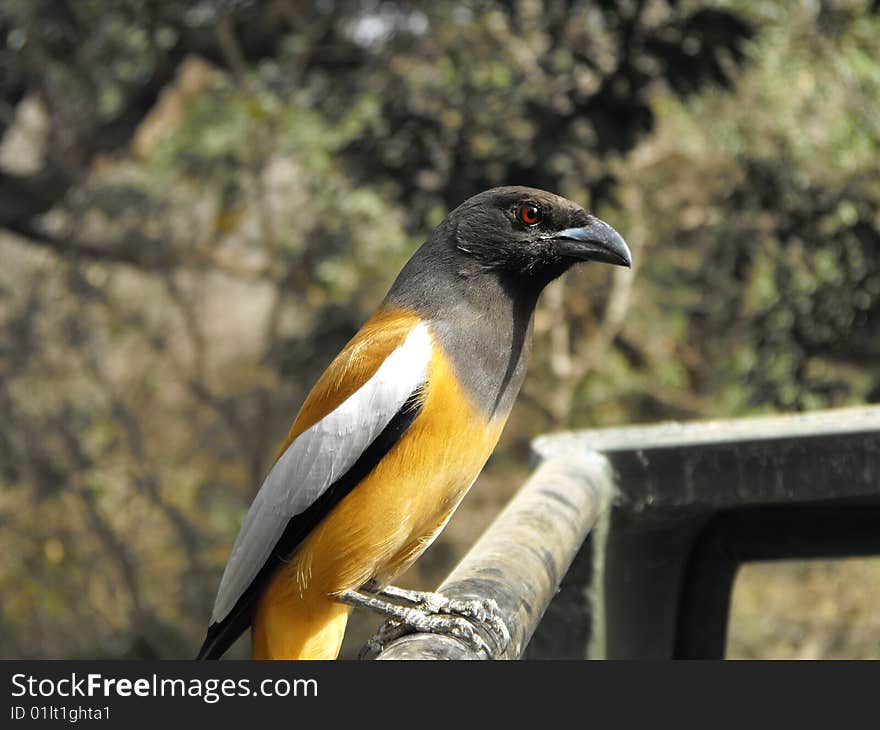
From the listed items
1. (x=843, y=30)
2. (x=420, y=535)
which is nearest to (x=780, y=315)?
(x=843, y=30)

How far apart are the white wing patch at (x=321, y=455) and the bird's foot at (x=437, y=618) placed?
9.3 inches

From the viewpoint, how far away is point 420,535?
2643mm

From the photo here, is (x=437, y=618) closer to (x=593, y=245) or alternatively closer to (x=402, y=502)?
(x=402, y=502)

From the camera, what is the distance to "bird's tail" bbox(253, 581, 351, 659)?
272cm

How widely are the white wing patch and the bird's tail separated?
0.34 feet

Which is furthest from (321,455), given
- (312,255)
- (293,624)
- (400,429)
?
(312,255)

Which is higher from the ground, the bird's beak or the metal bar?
the bird's beak

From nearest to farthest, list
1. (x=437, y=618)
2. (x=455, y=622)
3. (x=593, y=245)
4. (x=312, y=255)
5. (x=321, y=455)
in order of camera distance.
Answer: (x=455, y=622), (x=437, y=618), (x=321, y=455), (x=593, y=245), (x=312, y=255)

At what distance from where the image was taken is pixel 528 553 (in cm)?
211

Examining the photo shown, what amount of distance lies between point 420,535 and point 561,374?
5219 mm

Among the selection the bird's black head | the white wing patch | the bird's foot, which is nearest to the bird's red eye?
the bird's black head

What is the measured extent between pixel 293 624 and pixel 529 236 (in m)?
1.09

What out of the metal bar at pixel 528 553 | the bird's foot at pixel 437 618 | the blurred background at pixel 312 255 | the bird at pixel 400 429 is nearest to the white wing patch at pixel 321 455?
the bird at pixel 400 429

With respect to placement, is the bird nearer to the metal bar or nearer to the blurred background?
the metal bar
